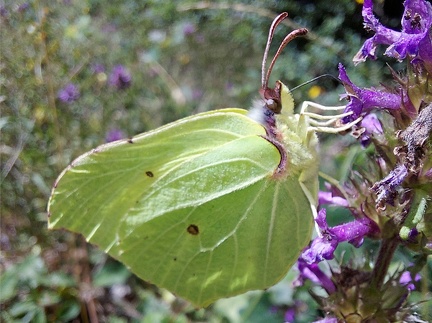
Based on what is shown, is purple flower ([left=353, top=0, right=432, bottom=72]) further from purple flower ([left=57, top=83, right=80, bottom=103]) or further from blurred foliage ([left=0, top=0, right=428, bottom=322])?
purple flower ([left=57, top=83, right=80, bottom=103])

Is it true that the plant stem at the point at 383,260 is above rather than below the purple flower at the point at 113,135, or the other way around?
above

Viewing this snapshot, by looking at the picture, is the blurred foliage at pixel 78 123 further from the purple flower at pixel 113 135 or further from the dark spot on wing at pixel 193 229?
the dark spot on wing at pixel 193 229

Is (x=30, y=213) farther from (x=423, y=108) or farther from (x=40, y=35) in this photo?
(x=423, y=108)

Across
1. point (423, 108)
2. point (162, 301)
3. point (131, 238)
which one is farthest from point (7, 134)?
point (423, 108)

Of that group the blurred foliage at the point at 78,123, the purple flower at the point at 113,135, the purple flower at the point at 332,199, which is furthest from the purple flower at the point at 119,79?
the purple flower at the point at 332,199

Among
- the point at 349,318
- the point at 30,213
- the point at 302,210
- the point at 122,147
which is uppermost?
the point at 122,147

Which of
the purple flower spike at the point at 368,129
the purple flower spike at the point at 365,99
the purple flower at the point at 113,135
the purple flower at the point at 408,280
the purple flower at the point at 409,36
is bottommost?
the purple flower at the point at 113,135
